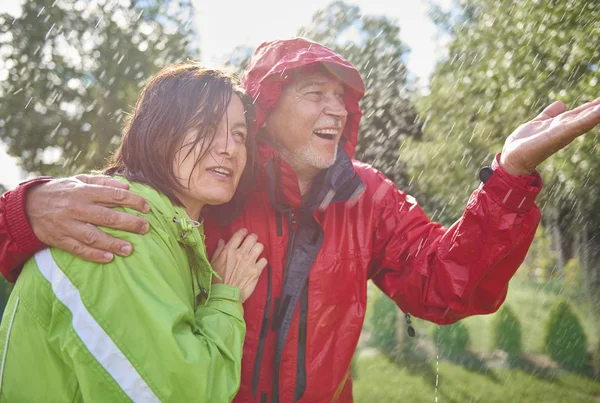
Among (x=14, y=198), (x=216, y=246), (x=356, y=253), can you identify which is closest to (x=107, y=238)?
(x=14, y=198)

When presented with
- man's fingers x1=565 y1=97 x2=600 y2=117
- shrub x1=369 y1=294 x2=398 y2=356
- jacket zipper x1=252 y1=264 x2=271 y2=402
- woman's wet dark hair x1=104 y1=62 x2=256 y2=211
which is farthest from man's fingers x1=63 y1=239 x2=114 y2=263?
shrub x1=369 y1=294 x2=398 y2=356

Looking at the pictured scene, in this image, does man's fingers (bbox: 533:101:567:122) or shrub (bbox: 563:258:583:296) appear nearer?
man's fingers (bbox: 533:101:567:122)

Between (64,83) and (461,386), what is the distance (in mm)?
15118

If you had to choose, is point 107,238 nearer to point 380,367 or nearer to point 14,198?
point 14,198

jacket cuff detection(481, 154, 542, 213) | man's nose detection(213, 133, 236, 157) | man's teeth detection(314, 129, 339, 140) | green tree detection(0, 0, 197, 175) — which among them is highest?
jacket cuff detection(481, 154, 542, 213)

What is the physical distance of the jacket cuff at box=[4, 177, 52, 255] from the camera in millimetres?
1841

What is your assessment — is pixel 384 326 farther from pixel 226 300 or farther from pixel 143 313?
pixel 143 313

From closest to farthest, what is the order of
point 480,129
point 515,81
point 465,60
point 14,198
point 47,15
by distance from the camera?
point 14,198 → point 515,81 → point 480,129 → point 465,60 → point 47,15

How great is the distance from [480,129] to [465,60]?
49.2 inches

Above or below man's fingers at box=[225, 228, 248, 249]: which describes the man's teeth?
above

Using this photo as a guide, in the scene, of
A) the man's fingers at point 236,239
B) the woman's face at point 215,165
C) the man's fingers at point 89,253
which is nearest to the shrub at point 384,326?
the man's fingers at point 236,239

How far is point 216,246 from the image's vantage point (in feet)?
8.16

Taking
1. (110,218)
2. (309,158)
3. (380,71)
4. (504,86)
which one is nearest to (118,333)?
(110,218)

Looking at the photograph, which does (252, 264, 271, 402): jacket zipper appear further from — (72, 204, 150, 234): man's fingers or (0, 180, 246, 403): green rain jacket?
(72, 204, 150, 234): man's fingers
